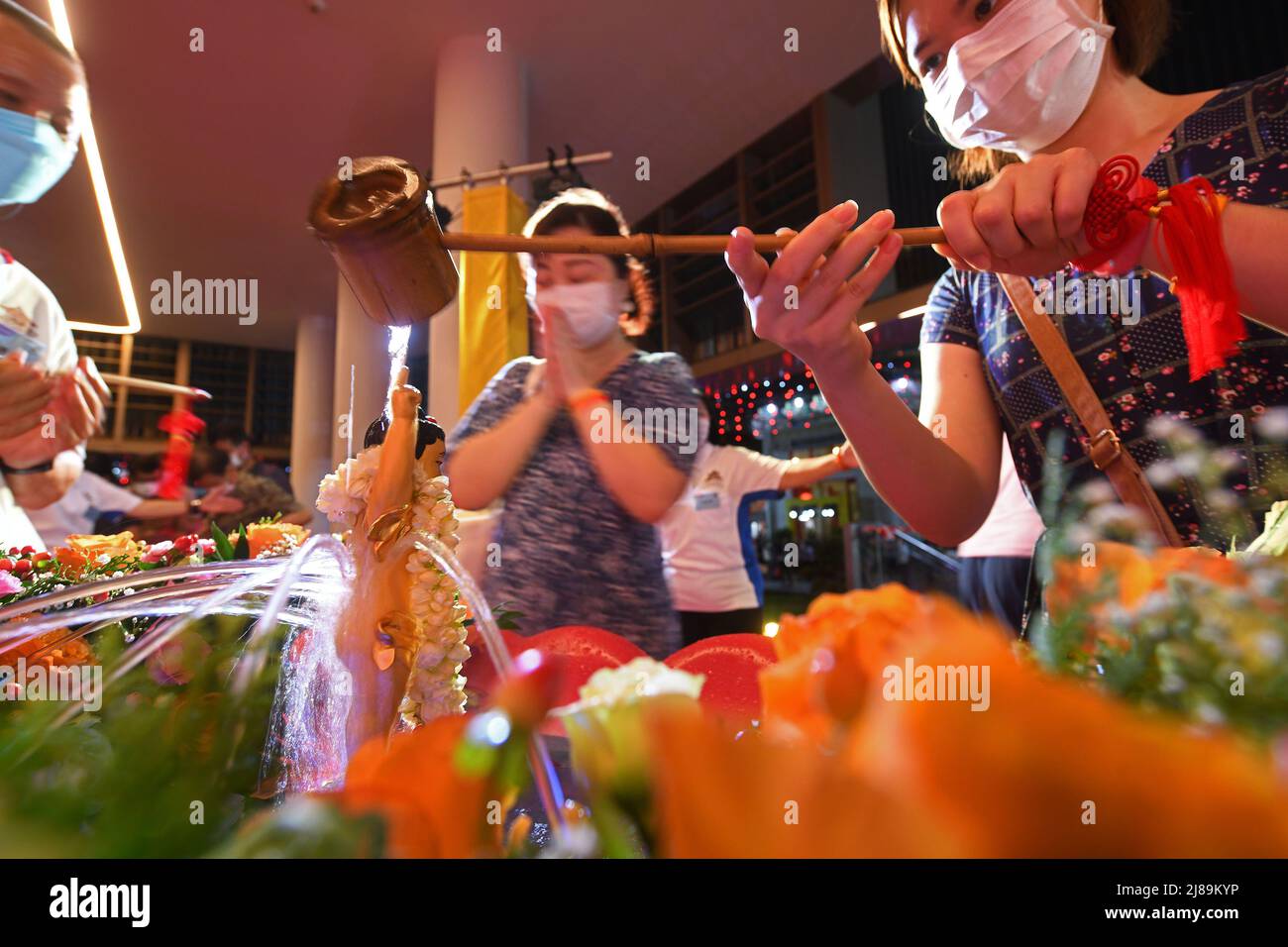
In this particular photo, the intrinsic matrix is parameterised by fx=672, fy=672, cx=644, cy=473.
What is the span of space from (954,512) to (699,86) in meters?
4.51

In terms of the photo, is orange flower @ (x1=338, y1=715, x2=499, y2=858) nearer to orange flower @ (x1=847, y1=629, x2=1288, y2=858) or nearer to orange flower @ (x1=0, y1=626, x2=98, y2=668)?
orange flower @ (x1=847, y1=629, x2=1288, y2=858)

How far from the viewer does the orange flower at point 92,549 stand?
1012 mm

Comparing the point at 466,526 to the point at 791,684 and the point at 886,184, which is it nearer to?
the point at 791,684

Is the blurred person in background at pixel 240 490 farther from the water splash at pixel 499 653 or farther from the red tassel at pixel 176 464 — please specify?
the water splash at pixel 499 653

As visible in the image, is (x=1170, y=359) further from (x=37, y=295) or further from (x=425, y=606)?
(x=37, y=295)

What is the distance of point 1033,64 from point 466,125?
3.62 meters

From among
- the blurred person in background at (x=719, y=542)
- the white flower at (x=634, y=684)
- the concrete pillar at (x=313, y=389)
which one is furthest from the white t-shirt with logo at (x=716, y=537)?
the concrete pillar at (x=313, y=389)

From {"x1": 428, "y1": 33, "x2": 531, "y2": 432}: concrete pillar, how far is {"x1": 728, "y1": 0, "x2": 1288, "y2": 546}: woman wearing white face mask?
3.06 m

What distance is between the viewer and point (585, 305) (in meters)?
1.68

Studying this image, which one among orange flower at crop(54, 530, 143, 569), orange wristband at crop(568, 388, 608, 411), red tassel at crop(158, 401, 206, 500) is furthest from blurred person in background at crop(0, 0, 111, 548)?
red tassel at crop(158, 401, 206, 500)

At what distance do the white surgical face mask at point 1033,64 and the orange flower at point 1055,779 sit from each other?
140 centimetres

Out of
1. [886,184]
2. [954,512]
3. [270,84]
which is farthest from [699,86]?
[954,512]

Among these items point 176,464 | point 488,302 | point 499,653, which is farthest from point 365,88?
point 499,653

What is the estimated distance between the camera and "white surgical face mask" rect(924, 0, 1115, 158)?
47.6 inches
